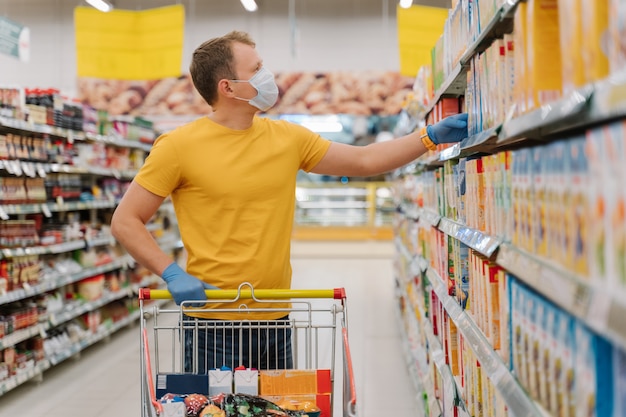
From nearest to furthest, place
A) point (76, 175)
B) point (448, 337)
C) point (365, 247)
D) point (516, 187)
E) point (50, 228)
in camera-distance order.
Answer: point (516, 187), point (448, 337), point (50, 228), point (76, 175), point (365, 247)

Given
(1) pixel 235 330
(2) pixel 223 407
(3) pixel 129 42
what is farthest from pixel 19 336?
(3) pixel 129 42

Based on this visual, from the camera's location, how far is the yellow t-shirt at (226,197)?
2391 mm

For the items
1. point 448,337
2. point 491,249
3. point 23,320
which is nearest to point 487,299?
point 491,249

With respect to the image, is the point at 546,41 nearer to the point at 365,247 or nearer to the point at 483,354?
the point at 483,354

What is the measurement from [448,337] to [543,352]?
1651 mm

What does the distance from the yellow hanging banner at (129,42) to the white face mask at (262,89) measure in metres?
6.18

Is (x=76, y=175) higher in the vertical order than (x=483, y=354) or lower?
higher

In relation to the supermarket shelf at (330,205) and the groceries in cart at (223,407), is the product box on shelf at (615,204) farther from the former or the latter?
the supermarket shelf at (330,205)

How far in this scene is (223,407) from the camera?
195 centimetres

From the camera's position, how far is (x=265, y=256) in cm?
244

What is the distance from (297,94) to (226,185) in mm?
10855

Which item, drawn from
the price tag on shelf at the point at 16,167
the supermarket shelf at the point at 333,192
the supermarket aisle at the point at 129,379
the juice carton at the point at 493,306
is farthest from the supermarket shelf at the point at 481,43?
Answer: the supermarket shelf at the point at 333,192

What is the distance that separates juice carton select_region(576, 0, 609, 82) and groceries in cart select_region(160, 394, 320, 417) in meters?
1.26

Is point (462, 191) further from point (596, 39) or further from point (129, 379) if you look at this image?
point (129, 379)
